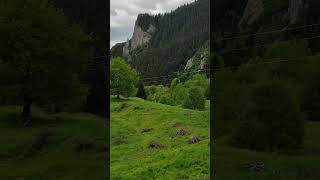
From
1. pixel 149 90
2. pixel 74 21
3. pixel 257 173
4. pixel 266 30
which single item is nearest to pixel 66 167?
pixel 74 21

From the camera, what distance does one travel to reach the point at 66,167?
439 inches

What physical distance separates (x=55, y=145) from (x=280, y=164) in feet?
29.0

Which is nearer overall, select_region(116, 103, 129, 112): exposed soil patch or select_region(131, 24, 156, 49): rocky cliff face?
select_region(116, 103, 129, 112): exposed soil patch

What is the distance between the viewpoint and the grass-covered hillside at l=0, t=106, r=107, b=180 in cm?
1093

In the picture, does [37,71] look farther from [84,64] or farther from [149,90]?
[149,90]

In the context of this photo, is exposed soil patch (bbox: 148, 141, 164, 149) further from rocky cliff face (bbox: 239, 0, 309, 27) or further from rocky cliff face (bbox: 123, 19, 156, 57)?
rocky cliff face (bbox: 123, 19, 156, 57)

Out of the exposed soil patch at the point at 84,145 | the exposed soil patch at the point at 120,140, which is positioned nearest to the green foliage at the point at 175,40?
the exposed soil patch at the point at 120,140

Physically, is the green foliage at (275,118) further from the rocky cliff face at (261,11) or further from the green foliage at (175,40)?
the green foliage at (175,40)

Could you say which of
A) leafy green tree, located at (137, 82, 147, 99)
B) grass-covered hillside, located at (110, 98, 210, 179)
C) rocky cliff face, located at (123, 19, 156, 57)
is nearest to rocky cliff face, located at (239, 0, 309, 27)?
grass-covered hillside, located at (110, 98, 210, 179)

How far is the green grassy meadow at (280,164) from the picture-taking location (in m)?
14.9

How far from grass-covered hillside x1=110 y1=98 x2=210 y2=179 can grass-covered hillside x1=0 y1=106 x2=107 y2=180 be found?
9.74 metres

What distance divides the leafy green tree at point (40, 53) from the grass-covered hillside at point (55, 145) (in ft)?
1.40

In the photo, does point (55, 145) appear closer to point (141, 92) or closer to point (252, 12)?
point (252, 12)

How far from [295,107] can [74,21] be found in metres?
9.32
